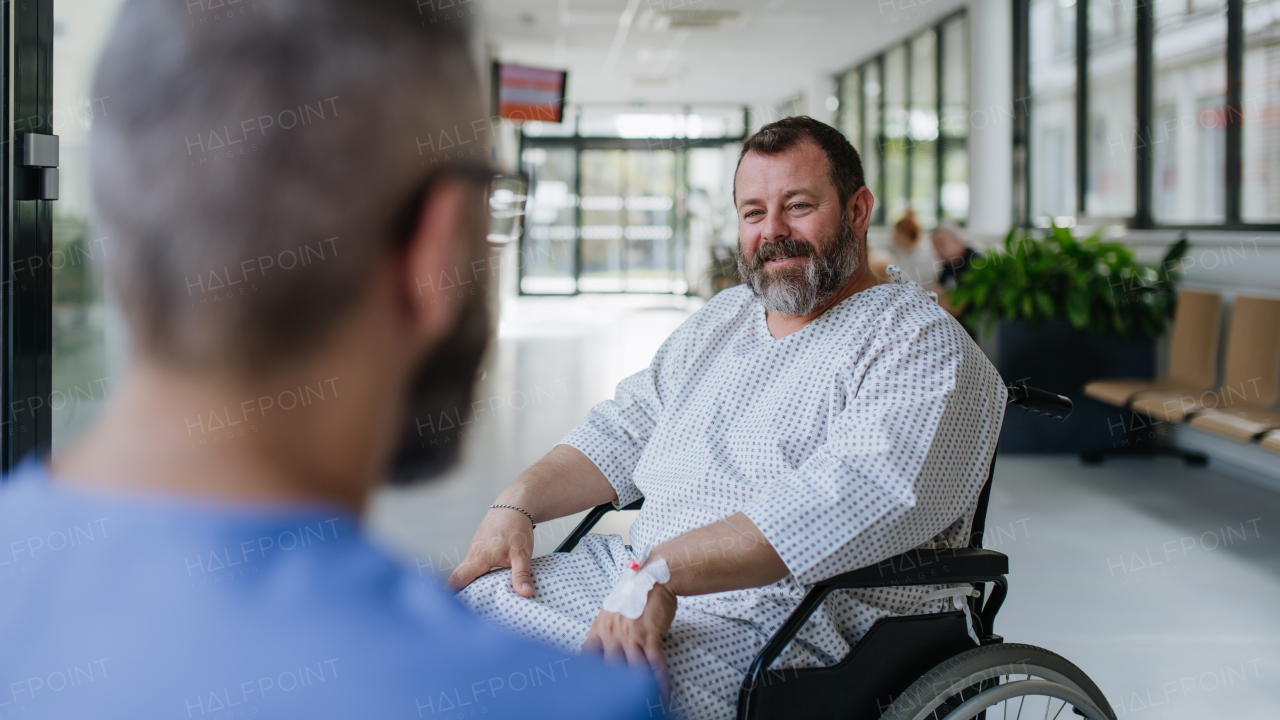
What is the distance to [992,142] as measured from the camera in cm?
742

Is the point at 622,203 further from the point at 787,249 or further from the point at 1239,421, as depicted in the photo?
the point at 787,249

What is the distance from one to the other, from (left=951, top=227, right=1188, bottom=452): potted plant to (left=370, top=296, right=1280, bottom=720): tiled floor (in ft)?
0.70

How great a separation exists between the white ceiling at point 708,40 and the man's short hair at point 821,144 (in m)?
4.75

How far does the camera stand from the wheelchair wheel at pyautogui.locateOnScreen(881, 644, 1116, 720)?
1.21 m

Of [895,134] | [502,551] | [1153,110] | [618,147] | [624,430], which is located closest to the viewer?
[502,551]

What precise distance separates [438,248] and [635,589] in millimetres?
938

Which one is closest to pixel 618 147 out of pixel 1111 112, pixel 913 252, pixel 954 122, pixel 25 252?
pixel 954 122

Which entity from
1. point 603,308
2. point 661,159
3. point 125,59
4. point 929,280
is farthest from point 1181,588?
point 661,159

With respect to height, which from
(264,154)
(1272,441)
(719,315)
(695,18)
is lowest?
(1272,441)

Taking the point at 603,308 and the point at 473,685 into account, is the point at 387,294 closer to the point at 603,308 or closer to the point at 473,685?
the point at 473,685

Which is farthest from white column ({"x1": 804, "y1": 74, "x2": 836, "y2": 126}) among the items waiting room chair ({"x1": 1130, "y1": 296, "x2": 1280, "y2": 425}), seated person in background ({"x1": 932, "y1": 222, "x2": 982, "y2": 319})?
waiting room chair ({"x1": 1130, "y1": 296, "x2": 1280, "y2": 425})

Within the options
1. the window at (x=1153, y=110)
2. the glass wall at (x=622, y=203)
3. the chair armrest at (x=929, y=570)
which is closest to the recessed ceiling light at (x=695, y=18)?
the window at (x=1153, y=110)

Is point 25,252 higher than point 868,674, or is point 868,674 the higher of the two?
point 25,252

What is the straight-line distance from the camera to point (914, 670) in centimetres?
130
